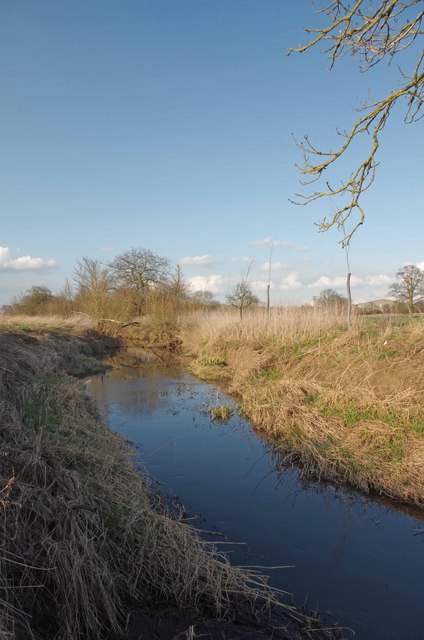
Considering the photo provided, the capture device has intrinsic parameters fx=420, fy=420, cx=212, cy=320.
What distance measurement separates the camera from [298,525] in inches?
202

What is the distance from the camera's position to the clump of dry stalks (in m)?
2.96

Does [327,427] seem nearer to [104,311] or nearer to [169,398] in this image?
[169,398]

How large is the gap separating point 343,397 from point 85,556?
20.7 feet

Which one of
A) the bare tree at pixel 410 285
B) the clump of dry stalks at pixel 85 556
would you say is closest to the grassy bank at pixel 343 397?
the clump of dry stalks at pixel 85 556

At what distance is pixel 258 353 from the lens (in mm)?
14523

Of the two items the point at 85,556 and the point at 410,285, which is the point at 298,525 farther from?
the point at 410,285

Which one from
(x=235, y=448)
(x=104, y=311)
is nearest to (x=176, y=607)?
(x=235, y=448)

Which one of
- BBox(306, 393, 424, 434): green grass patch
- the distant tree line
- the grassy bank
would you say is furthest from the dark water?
the distant tree line

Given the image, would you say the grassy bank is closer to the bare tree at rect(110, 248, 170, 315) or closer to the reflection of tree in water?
the reflection of tree in water

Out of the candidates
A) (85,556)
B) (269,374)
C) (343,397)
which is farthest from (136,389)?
(85,556)

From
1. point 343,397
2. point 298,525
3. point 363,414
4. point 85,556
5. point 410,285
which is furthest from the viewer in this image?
point 410,285

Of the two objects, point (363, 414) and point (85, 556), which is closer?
point (85, 556)

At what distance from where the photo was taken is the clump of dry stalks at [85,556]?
117 inches

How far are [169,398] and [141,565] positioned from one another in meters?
8.81
